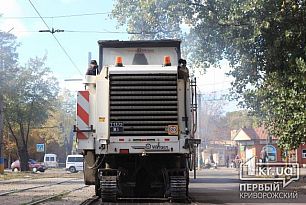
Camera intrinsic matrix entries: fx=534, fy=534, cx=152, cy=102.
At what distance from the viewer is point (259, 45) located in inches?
892

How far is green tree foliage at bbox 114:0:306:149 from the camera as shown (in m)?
20.1

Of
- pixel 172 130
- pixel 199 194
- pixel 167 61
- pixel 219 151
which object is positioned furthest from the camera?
pixel 219 151

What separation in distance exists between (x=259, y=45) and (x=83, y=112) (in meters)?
12.5

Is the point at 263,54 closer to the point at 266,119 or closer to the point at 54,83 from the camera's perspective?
the point at 266,119

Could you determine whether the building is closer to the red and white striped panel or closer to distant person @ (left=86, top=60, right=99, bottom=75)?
distant person @ (left=86, top=60, right=99, bottom=75)

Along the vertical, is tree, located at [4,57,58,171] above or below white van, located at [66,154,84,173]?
above

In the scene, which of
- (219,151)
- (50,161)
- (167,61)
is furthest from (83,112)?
(219,151)

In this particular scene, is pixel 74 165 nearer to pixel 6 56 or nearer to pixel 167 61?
pixel 6 56

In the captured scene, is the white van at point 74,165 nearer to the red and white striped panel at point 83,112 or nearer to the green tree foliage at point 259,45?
the green tree foliage at point 259,45

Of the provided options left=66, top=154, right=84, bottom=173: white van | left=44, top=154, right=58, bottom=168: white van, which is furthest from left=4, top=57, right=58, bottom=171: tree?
left=44, top=154, right=58, bottom=168: white van

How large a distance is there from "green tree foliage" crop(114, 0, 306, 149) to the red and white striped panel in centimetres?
970

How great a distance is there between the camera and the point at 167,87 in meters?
11.9

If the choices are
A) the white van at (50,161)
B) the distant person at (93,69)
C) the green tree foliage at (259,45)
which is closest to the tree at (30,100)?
the white van at (50,161)

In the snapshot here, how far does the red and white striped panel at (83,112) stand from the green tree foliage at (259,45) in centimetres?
970
